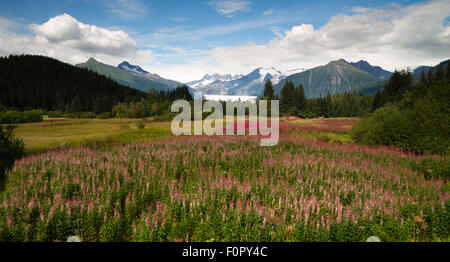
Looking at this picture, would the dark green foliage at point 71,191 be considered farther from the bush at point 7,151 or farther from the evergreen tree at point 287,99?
the evergreen tree at point 287,99

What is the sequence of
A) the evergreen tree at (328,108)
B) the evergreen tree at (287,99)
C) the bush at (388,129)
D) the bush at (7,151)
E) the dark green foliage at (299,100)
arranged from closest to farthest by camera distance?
1. the bush at (7,151)
2. the bush at (388,129)
3. the evergreen tree at (287,99)
4. the dark green foliage at (299,100)
5. the evergreen tree at (328,108)

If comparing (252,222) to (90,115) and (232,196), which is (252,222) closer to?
(232,196)

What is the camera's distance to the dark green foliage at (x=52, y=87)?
88.0 metres

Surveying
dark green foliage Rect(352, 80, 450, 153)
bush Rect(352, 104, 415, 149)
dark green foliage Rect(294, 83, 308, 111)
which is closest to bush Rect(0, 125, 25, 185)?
bush Rect(352, 104, 415, 149)

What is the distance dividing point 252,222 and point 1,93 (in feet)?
404

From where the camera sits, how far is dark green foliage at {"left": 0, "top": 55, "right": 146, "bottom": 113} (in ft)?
289

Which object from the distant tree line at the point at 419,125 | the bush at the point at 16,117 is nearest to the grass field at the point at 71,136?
the bush at the point at 16,117

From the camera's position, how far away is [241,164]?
11.5 m

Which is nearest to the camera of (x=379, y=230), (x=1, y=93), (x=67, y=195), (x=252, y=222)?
(x=379, y=230)

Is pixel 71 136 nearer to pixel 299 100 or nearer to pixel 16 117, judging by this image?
pixel 16 117

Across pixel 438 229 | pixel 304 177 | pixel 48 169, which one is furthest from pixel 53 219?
pixel 438 229

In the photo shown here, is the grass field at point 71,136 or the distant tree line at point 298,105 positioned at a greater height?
Answer: the distant tree line at point 298,105
